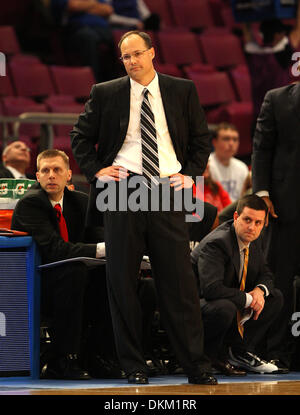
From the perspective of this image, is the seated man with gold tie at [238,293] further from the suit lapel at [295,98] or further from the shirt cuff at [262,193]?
the suit lapel at [295,98]

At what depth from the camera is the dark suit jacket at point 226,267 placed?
184 inches

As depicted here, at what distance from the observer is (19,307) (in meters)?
4.51

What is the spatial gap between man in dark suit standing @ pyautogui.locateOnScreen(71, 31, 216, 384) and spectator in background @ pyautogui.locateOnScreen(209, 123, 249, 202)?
11.6 feet

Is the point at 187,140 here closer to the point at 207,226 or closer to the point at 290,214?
the point at 290,214

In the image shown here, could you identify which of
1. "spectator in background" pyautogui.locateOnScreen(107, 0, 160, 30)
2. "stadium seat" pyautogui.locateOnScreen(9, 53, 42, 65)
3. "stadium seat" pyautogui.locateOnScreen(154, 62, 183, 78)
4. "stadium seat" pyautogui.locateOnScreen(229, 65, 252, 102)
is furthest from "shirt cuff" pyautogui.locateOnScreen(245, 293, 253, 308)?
"spectator in background" pyautogui.locateOnScreen(107, 0, 160, 30)

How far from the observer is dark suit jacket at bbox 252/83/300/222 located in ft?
15.5

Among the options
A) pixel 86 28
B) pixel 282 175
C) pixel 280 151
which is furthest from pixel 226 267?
pixel 86 28

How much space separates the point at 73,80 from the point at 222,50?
2.13m

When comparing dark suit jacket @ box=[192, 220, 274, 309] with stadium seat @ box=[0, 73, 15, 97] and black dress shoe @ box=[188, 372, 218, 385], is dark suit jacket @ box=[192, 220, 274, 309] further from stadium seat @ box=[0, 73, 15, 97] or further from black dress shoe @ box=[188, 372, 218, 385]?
stadium seat @ box=[0, 73, 15, 97]

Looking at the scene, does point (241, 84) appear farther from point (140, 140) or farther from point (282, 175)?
point (140, 140)

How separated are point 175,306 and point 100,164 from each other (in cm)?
71

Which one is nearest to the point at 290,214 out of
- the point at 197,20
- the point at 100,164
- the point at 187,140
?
the point at 187,140

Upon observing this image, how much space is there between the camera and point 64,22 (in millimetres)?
9578

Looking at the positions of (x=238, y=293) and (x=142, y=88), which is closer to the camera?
(x=142, y=88)
